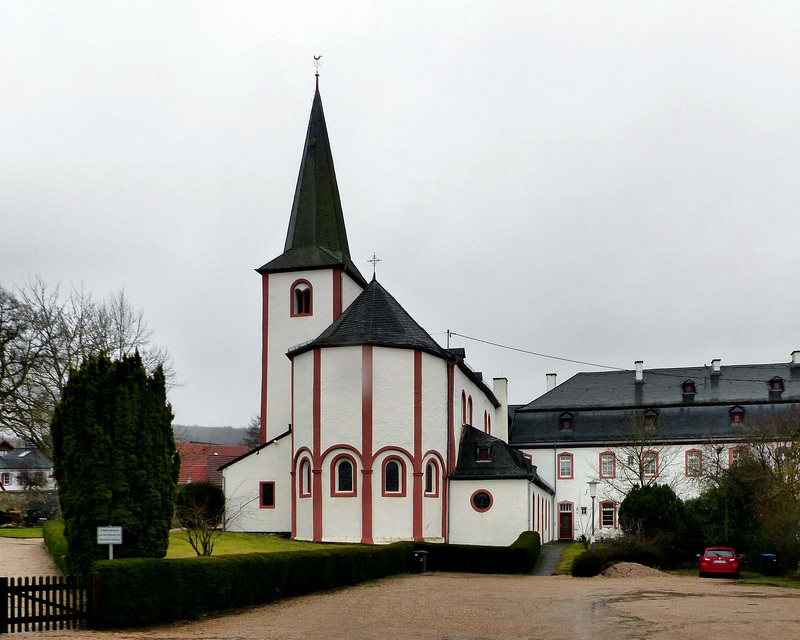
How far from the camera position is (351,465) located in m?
35.6

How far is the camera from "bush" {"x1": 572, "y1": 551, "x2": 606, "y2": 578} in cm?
3002

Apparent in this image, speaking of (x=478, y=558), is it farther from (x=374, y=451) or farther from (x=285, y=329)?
(x=285, y=329)

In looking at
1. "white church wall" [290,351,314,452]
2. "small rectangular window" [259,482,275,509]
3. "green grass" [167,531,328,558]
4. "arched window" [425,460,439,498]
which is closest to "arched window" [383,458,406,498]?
"arched window" [425,460,439,498]

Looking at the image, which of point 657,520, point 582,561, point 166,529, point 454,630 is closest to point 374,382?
point 582,561

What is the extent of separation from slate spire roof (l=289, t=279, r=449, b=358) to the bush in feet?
35.6

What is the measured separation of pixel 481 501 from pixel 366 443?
5.99 metres

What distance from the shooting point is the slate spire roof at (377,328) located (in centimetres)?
3634

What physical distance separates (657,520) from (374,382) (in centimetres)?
1321

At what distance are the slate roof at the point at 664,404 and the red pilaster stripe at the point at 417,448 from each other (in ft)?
65.0

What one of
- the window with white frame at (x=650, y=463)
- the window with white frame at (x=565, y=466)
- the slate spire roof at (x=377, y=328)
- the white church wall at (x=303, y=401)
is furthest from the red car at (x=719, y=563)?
the window with white frame at (x=565, y=466)

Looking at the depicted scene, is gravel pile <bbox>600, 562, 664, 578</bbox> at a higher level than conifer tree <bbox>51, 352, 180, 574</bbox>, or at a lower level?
lower

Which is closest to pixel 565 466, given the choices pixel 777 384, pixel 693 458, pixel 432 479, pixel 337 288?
pixel 693 458

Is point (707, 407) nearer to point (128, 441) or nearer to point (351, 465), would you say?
point (351, 465)

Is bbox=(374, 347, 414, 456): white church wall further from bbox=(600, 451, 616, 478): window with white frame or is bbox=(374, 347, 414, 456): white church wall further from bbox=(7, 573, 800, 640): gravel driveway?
bbox=(600, 451, 616, 478): window with white frame
